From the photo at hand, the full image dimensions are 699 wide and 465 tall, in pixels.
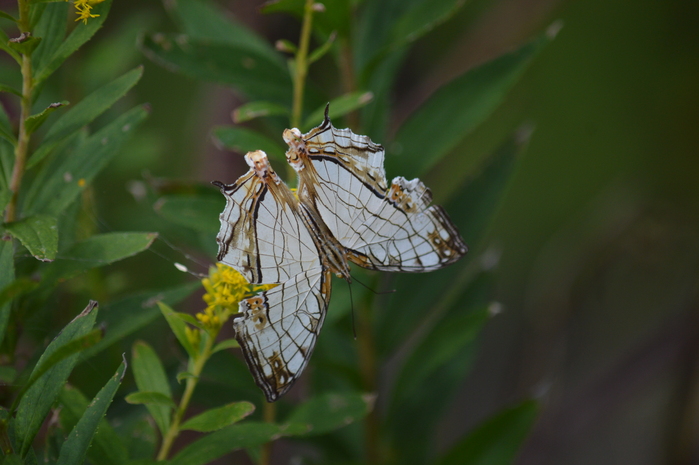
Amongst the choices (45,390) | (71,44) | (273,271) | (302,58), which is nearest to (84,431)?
(45,390)

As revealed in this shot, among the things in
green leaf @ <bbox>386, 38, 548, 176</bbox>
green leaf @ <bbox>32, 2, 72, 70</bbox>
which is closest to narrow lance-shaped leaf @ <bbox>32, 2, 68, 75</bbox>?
green leaf @ <bbox>32, 2, 72, 70</bbox>

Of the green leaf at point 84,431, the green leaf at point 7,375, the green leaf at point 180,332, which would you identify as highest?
the green leaf at point 7,375

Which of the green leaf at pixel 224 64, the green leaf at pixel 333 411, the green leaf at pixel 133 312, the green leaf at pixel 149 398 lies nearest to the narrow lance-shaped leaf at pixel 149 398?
the green leaf at pixel 149 398

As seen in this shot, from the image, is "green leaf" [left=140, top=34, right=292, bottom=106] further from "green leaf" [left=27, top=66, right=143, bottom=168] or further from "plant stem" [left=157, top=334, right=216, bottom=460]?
"plant stem" [left=157, top=334, right=216, bottom=460]

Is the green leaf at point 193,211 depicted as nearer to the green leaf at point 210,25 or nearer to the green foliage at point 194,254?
the green foliage at point 194,254

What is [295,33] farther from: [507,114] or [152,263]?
[507,114]

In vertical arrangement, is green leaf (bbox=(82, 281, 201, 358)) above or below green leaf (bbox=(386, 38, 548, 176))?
below
